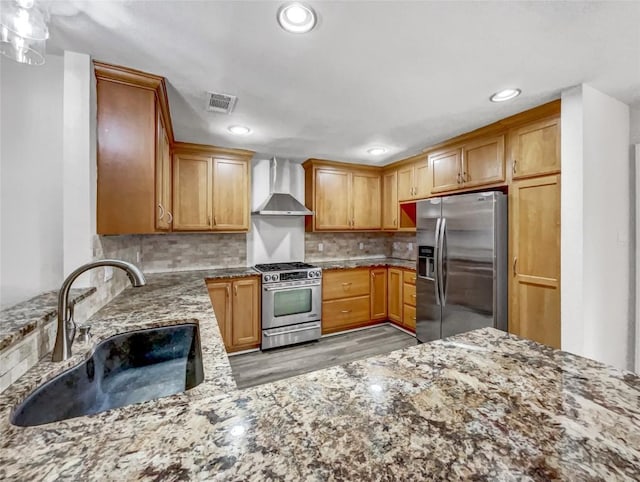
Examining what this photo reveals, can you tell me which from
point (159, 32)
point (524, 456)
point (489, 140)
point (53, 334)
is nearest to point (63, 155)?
point (159, 32)

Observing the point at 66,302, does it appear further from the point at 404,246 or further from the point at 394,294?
the point at 404,246

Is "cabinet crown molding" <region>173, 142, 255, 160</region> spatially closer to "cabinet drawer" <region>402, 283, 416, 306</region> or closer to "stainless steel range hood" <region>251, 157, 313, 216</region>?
"stainless steel range hood" <region>251, 157, 313, 216</region>

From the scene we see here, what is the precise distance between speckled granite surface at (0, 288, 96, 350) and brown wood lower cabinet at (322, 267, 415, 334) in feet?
8.92

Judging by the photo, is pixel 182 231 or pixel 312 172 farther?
pixel 312 172

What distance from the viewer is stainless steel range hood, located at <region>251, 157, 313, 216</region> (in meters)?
3.64

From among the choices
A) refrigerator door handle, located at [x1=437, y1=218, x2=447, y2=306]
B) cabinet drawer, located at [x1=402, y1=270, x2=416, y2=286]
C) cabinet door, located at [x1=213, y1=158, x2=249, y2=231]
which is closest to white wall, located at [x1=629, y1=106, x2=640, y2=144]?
refrigerator door handle, located at [x1=437, y1=218, x2=447, y2=306]

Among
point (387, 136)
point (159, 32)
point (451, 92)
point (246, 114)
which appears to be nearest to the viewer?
point (159, 32)

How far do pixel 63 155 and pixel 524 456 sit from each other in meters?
2.27

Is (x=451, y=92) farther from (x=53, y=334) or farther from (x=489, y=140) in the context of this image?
(x=53, y=334)

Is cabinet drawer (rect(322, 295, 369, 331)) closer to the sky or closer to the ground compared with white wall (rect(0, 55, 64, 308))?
closer to the ground

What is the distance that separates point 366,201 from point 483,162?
1.78 m

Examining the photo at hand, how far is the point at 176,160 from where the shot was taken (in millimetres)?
3141

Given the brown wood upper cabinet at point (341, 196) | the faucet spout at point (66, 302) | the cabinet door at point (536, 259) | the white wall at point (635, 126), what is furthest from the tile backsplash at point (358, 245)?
the faucet spout at point (66, 302)

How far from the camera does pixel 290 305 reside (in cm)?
342
